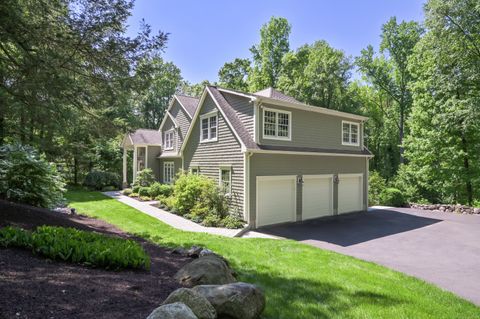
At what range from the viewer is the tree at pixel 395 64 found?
29094 mm

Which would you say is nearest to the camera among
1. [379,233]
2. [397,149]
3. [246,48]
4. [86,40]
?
[86,40]

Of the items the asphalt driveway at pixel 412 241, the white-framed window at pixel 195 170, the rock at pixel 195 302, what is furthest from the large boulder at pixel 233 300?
the white-framed window at pixel 195 170

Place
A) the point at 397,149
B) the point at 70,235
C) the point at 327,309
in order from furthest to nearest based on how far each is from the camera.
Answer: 1. the point at 397,149
2. the point at 70,235
3. the point at 327,309

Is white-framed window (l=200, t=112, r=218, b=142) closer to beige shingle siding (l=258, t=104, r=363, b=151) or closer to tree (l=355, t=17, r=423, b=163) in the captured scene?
beige shingle siding (l=258, t=104, r=363, b=151)

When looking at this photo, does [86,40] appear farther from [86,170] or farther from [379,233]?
[86,170]

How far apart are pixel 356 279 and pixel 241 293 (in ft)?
11.5

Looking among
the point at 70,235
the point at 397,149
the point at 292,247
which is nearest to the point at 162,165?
the point at 292,247

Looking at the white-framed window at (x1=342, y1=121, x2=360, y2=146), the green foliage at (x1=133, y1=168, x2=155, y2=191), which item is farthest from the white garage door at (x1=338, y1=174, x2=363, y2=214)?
the green foliage at (x1=133, y1=168, x2=155, y2=191)

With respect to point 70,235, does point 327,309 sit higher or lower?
lower

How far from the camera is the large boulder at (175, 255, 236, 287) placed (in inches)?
172

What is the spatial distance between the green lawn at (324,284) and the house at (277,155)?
140 inches

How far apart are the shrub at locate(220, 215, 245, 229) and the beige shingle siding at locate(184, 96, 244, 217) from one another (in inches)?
16.2

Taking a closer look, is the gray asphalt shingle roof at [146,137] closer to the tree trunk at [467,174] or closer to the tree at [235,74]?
the tree at [235,74]

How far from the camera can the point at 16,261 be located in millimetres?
4266
